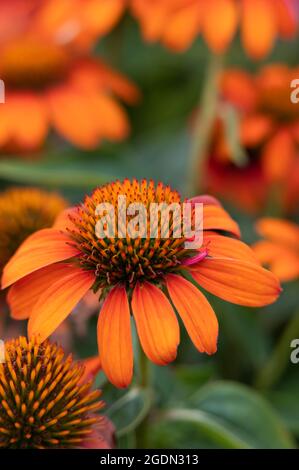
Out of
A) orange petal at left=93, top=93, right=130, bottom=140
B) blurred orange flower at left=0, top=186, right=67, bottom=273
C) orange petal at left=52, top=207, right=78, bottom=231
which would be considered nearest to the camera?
orange petal at left=52, top=207, right=78, bottom=231

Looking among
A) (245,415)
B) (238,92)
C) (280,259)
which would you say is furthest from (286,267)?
(238,92)

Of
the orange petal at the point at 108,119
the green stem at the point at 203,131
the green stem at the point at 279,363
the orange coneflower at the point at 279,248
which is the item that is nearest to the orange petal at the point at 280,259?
the orange coneflower at the point at 279,248

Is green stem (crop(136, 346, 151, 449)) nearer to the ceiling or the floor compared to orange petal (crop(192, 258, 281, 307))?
nearer to the floor

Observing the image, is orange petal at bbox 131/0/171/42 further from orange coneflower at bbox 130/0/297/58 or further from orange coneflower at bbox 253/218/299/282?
orange coneflower at bbox 253/218/299/282

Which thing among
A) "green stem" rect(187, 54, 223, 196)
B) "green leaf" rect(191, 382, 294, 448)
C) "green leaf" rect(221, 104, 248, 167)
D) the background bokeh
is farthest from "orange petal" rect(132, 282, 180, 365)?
"green stem" rect(187, 54, 223, 196)
